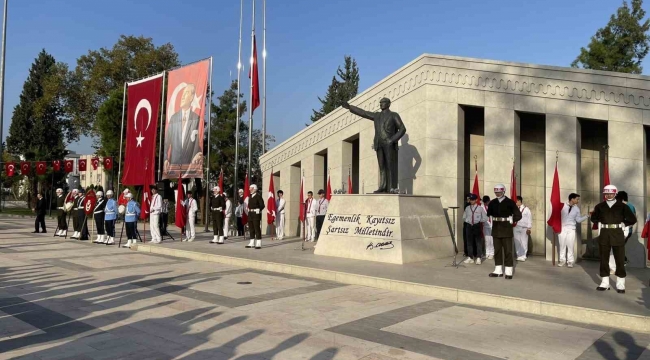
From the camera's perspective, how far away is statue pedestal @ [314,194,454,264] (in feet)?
38.4

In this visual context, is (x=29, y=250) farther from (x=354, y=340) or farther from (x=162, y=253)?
(x=354, y=340)

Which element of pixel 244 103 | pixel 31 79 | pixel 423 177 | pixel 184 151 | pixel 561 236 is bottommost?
pixel 561 236

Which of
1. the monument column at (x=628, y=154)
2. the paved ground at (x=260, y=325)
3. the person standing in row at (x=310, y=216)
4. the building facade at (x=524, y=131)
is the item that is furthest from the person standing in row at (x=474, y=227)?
the person standing in row at (x=310, y=216)

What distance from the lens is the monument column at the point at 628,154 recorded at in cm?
1265

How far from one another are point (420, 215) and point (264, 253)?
4479mm

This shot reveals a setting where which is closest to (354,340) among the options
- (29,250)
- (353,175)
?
(29,250)

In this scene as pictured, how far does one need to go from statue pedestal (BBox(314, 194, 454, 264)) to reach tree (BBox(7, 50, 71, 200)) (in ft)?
153

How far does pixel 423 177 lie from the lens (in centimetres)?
1454

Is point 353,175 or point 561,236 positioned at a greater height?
point 353,175

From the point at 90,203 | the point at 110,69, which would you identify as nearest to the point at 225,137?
the point at 110,69

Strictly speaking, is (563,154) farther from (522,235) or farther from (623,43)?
(623,43)

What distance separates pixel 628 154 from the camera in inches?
506

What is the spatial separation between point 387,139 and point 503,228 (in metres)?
4.07

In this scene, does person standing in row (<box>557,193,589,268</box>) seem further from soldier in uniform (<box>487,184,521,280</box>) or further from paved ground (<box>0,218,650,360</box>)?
paved ground (<box>0,218,650,360</box>)
